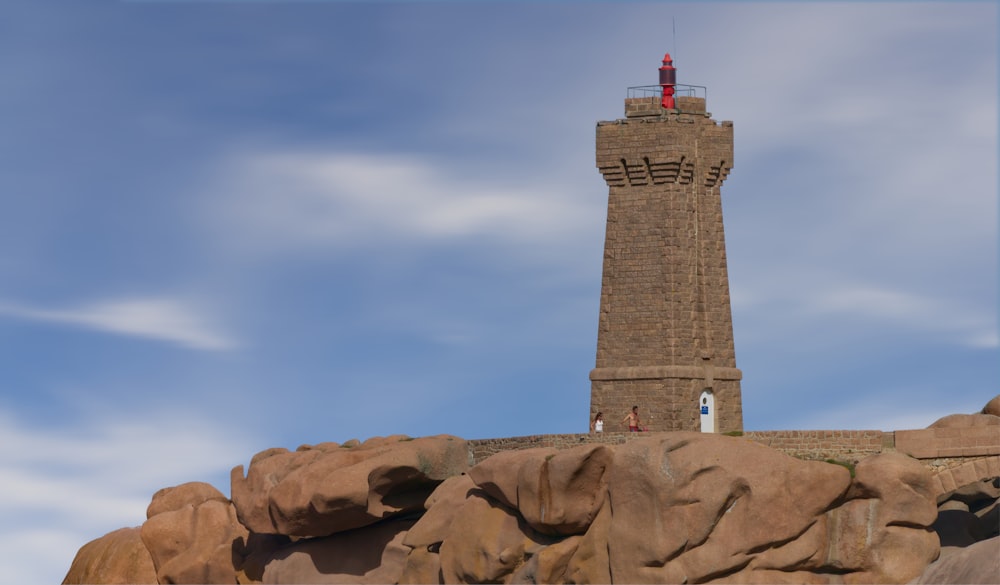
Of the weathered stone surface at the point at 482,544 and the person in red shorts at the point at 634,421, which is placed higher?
the person in red shorts at the point at 634,421

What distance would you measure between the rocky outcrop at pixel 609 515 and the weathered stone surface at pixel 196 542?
2774 millimetres

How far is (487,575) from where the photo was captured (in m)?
40.5

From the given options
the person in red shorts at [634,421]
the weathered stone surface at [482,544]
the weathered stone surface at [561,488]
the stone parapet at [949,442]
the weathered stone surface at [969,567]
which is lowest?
the weathered stone surface at [969,567]

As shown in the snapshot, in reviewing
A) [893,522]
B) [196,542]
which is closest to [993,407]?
[893,522]

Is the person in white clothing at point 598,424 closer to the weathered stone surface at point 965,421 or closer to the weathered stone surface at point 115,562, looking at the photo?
the weathered stone surface at point 965,421

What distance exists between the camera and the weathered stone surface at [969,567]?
111 feet

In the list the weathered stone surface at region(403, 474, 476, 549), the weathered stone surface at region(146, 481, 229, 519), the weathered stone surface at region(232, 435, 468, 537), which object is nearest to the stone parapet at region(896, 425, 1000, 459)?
the weathered stone surface at region(403, 474, 476, 549)

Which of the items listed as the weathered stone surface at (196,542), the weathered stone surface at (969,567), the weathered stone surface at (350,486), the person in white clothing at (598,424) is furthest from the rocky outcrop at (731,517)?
the weathered stone surface at (196,542)

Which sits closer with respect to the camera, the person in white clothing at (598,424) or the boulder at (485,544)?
the boulder at (485,544)

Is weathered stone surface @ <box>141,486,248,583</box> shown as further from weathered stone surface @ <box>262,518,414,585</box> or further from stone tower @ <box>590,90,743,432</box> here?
stone tower @ <box>590,90,743,432</box>

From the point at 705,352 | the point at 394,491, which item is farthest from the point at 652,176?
the point at 394,491

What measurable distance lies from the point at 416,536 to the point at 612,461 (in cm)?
574

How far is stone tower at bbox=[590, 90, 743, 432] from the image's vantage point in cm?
5056

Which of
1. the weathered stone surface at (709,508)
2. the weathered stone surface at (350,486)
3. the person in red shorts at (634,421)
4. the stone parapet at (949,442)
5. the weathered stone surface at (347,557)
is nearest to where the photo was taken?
the weathered stone surface at (709,508)
